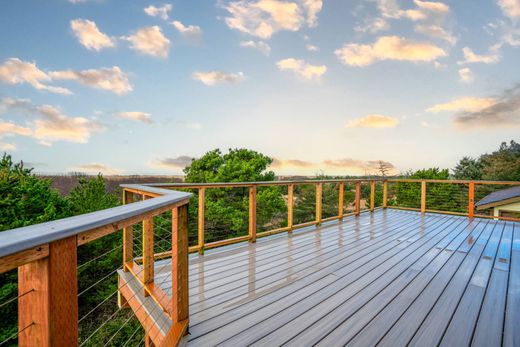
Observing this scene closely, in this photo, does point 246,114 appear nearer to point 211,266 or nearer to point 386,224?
point 386,224

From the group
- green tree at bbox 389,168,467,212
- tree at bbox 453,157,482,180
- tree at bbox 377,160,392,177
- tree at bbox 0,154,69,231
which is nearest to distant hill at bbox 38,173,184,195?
tree at bbox 0,154,69,231

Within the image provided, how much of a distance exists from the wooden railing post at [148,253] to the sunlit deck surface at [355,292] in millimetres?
165

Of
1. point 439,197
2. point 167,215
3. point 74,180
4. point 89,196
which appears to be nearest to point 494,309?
point 167,215

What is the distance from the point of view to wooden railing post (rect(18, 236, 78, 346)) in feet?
1.99

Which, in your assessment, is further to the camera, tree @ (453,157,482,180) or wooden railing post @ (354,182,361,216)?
tree @ (453,157,482,180)

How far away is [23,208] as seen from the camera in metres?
9.86

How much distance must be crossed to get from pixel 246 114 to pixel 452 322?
10580 millimetres

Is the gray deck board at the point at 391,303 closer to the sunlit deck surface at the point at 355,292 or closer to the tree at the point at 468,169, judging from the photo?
the sunlit deck surface at the point at 355,292

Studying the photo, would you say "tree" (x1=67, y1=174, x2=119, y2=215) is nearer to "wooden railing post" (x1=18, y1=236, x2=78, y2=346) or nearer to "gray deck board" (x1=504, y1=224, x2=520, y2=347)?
"wooden railing post" (x1=18, y1=236, x2=78, y2=346)

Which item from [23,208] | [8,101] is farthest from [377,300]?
[8,101]

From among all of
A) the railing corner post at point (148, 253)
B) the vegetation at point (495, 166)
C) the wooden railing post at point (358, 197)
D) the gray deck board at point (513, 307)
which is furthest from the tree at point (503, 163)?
the railing corner post at point (148, 253)

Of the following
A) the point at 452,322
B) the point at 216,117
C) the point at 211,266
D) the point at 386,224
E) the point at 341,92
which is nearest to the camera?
the point at 452,322

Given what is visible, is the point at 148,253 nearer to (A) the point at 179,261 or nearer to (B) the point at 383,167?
(A) the point at 179,261

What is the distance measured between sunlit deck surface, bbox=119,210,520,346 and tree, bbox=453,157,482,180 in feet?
82.2
